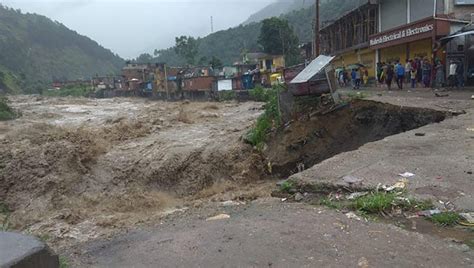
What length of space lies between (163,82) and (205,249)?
51414 millimetres

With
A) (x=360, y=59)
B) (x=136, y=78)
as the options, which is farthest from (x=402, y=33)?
(x=136, y=78)

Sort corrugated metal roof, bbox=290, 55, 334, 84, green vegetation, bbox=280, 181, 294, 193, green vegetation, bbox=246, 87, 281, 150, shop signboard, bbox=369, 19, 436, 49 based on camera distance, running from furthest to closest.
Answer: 1. shop signboard, bbox=369, 19, 436, 49
2. green vegetation, bbox=246, 87, 281, 150
3. corrugated metal roof, bbox=290, 55, 334, 84
4. green vegetation, bbox=280, 181, 294, 193

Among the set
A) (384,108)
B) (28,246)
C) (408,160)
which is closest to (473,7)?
(384,108)

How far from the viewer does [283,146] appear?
12.0m

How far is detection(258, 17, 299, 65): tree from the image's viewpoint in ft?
197

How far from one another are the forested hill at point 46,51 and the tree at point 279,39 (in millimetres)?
62927

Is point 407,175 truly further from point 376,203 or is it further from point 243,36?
point 243,36

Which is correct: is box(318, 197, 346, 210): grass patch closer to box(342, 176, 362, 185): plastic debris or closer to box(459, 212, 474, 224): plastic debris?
box(342, 176, 362, 185): plastic debris

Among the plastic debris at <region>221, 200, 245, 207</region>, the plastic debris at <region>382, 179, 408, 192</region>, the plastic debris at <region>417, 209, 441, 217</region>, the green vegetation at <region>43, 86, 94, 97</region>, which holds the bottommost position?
the plastic debris at <region>221, 200, 245, 207</region>

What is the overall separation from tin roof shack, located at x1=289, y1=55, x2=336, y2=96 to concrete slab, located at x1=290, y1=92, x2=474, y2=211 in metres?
3.45

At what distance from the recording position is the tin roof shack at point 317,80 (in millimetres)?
12014

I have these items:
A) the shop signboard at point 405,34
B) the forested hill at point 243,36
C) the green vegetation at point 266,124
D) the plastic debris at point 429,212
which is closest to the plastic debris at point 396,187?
the plastic debris at point 429,212

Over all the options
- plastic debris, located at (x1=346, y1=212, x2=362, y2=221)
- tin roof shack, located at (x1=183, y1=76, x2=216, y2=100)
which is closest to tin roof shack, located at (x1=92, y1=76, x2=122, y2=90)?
tin roof shack, located at (x1=183, y1=76, x2=216, y2=100)

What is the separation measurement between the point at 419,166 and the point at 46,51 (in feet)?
507
